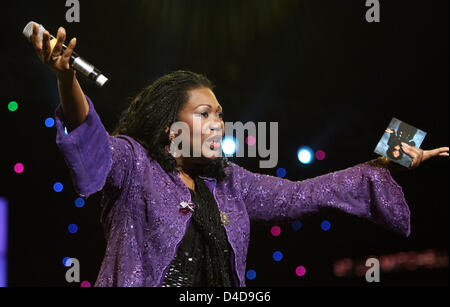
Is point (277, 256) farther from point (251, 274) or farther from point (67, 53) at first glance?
point (67, 53)

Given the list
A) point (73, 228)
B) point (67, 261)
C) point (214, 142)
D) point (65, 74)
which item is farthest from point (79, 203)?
point (65, 74)

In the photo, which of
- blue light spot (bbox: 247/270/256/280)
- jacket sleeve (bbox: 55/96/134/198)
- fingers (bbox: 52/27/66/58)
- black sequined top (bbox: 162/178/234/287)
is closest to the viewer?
fingers (bbox: 52/27/66/58)

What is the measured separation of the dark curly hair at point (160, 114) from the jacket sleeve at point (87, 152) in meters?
0.39

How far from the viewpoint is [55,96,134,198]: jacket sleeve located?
1489 mm

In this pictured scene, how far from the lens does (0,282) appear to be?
3.45 m

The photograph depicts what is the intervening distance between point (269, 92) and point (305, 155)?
0.56 m

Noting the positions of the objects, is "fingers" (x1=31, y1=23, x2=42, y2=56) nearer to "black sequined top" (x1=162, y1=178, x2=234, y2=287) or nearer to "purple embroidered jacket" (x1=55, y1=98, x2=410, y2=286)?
"purple embroidered jacket" (x1=55, y1=98, x2=410, y2=286)

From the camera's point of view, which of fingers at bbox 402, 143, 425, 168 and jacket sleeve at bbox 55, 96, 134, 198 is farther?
fingers at bbox 402, 143, 425, 168

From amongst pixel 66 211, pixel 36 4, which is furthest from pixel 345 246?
pixel 36 4

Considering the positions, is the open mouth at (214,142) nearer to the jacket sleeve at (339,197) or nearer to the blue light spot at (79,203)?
the jacket sleeve at (339,197)

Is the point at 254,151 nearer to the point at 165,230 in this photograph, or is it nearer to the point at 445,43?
the point at 445,43

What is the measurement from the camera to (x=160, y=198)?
1796mm

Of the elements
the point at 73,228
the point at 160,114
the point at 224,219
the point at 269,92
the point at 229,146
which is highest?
the point at 269,92

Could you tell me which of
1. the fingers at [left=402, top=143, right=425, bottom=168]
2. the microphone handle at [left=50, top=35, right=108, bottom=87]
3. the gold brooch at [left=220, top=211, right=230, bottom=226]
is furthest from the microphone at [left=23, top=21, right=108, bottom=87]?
the fingers at [left=402, top=143, right=425, bottom=168]
